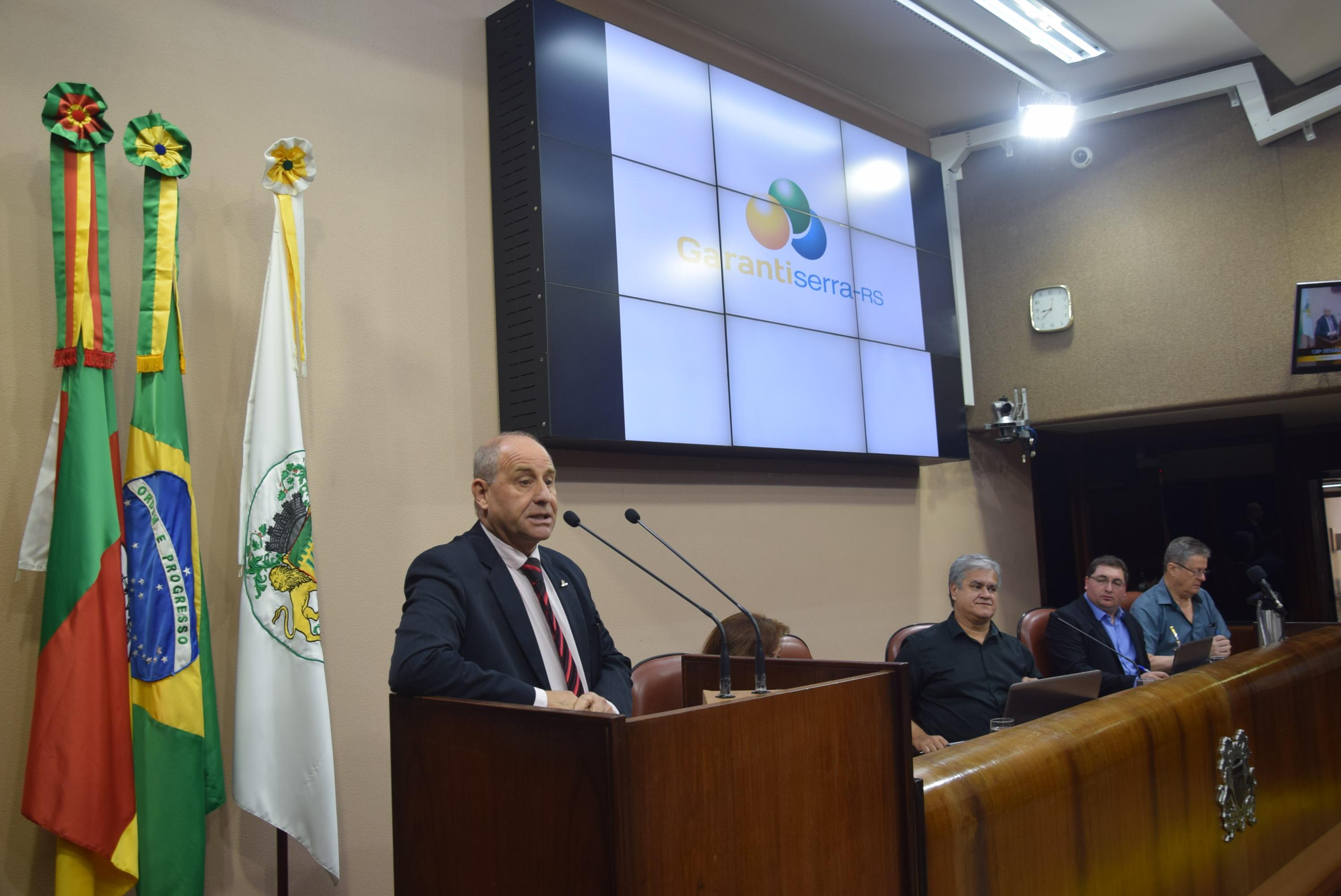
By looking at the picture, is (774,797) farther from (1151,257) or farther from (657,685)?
(1151,257)

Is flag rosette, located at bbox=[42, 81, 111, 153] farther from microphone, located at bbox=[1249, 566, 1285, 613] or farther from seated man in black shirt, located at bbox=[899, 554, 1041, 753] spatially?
microphone, located at bbox=[1249, 566, 1285, 613]

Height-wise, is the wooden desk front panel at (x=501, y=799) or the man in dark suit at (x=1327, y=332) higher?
the man in dark suit at (x=1327, y=332)

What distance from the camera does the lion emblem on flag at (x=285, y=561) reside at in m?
2.80

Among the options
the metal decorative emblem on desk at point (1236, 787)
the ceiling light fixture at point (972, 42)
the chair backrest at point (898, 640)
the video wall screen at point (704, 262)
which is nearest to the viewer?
the metal decorative emblem on desk at point (1236, 787)

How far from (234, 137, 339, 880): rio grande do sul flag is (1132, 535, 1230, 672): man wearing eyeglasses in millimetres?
3491

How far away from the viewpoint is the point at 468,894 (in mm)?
1556

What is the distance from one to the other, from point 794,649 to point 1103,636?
5.54 ft

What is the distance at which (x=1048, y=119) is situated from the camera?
208 inches

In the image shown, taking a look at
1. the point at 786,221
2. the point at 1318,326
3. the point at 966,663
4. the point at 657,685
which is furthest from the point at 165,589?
the point at 1318,326

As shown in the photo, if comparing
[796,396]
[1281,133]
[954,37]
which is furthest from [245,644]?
[1281,133]

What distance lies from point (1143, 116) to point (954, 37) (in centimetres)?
156

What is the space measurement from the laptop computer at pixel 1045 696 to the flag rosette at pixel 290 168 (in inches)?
93.9

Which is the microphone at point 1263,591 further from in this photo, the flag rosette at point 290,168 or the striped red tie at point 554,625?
the flag rosette at point 290,168

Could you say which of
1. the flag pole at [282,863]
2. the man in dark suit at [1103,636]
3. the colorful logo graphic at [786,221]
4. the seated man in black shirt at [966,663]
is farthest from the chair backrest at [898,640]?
the flag pole at [282,863]
